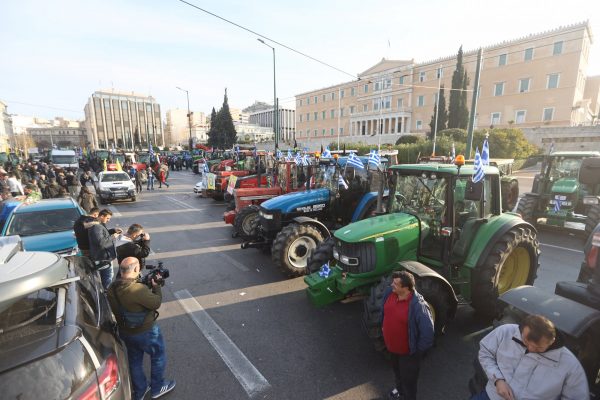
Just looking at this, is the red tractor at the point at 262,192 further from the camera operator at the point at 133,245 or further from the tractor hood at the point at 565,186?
the tractor hood at the point at 565,186

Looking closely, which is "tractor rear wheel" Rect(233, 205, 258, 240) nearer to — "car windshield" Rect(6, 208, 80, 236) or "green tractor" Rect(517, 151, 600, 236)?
"car windshield" Rect(6, 208, 80, 236)

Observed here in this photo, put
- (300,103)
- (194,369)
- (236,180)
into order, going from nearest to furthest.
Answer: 1. (194,369)
2. (236,180)
3. (300,103)

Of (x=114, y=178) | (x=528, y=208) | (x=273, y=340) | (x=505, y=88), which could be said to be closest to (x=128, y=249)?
(x=273, y=340)

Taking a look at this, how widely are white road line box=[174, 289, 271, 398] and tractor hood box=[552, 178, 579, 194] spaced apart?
382 inches

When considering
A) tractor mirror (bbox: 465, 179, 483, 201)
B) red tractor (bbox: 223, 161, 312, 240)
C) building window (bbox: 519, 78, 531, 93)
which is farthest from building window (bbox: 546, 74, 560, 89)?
tractor mirror (bbox: 465, 179, 483, 201)

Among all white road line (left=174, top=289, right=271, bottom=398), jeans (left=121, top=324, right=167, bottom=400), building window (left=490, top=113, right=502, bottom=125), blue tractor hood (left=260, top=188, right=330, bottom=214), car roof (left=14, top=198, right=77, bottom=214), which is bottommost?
white road line (left=174, top=289, right=271, bottom=398)

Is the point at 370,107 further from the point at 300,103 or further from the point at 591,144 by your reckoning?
the point at 591,144

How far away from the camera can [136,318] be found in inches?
115

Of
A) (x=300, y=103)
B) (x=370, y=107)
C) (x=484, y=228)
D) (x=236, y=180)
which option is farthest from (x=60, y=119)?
(x=484, y=228)

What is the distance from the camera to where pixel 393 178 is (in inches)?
197

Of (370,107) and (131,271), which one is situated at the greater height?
(370,107)

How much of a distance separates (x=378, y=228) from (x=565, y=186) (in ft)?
26.2

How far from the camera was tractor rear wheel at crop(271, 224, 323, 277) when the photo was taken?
19.7 ft

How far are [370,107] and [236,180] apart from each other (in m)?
56.9
